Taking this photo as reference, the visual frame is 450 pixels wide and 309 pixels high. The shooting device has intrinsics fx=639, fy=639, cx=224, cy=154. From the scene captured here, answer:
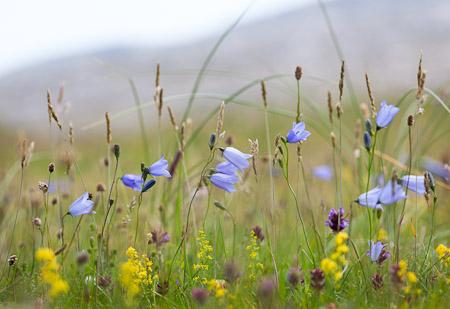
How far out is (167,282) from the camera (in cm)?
273

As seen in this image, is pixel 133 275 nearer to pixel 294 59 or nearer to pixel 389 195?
pixel 389 195

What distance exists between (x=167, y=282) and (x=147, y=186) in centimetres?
43

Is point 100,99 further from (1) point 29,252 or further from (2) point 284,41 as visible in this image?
(1) point 29,252

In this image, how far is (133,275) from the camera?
270 cm

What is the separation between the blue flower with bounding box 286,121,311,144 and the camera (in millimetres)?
2781

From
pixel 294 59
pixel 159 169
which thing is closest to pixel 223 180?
pixel 159 169

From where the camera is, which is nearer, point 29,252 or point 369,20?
point 29,252

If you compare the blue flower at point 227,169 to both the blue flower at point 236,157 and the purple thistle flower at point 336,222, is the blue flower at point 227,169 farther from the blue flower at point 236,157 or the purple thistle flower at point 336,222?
the purple thistle flower at point 336,222

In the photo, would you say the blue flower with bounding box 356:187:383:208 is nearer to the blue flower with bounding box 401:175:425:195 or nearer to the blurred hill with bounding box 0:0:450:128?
the blue flower with bounding box 401:175:425:195

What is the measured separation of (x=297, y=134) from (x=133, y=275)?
36.9 inches

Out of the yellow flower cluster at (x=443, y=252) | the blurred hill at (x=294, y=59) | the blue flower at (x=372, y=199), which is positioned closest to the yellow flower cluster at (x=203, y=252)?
the blue flower at (x=372, y=199)

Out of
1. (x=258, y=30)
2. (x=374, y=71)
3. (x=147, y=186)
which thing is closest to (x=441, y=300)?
(x=147, y=186)

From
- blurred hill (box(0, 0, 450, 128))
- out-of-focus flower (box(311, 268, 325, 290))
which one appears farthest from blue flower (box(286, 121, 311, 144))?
blurred hill (box(0, 0, 450, 128))

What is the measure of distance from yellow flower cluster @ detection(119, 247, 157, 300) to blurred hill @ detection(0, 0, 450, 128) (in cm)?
2411
